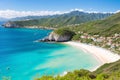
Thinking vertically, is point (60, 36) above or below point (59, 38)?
above

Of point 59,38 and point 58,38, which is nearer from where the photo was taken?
point 58,38

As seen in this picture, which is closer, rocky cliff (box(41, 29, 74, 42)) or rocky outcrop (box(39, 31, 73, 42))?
rocky outcrop (box(39, 31, 73, 42))

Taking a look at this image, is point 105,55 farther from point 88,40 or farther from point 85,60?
point 88,40

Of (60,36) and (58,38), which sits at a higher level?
(60,36)

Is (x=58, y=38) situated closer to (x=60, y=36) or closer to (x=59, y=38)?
(x=59, y=38)

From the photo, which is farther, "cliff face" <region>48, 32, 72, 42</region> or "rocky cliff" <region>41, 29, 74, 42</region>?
"rocky cliff" <region>41, 29, 74, 42</region>

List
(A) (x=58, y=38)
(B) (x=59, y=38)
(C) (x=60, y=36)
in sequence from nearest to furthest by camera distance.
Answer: (A) (x=58, y=38), (B) (x=59, y=38), (C) (x=60, y=36)

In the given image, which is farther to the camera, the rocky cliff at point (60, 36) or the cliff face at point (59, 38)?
the rocky cliff at point (60, 36)

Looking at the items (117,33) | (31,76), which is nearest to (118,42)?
(117,33)

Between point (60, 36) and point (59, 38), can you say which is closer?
point (59, 38)

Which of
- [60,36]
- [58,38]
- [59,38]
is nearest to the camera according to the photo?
[58,38]

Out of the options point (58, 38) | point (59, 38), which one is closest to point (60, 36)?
point (59, 38)
